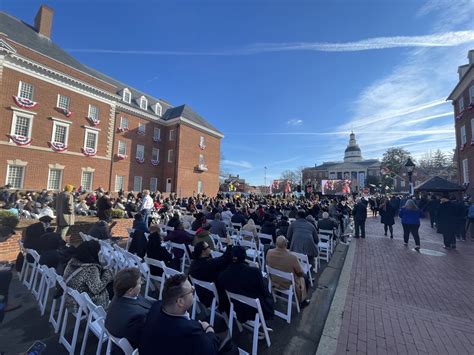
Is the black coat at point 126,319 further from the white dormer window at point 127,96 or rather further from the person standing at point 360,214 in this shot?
the white dormer window at point 127,96

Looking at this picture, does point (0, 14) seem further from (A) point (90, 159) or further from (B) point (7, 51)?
(A) point (90, 159)

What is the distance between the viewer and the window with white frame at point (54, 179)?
19328mm

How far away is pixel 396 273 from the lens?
6.09 metres

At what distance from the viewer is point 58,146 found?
1969cm

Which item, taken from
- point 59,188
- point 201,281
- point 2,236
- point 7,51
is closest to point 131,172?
point 59,188

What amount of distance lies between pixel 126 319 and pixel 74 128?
24172 mm

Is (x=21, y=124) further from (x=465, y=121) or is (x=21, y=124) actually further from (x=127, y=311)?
(x=465, y=121)

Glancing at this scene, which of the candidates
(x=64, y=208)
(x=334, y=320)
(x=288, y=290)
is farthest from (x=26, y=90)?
(x=334, y=320)

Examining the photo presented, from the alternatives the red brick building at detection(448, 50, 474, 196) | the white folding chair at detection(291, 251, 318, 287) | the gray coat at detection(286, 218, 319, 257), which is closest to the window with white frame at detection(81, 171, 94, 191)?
the gray coat at detection(286, 218, 319, 257)

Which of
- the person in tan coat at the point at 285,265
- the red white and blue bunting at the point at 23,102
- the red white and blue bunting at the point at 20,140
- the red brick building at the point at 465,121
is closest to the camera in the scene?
the person in tan coat at the point at 285,265

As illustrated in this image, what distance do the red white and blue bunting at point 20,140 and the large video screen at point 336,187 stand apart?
32.1 m

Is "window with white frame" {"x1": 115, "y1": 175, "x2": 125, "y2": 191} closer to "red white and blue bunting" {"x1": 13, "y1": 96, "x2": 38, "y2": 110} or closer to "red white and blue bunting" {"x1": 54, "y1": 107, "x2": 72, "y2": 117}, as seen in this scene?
"red white and blue bunting" {"x1": 54, "y1": 107, "x2": 72, "y2": 117}

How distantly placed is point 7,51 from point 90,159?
31.5ft

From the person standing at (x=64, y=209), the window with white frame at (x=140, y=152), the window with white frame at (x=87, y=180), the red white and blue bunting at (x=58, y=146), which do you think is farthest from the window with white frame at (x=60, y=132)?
the person standing at (x=64, y=209)
